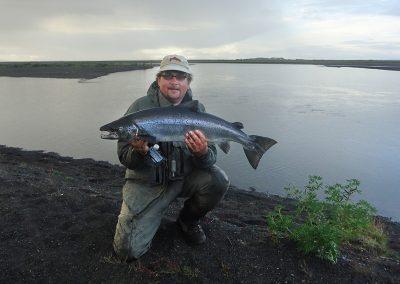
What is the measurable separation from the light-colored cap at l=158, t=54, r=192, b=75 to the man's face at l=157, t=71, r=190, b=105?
72 millimetres

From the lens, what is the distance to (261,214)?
8578mm

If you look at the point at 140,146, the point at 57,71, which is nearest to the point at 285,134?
the point at 140,146

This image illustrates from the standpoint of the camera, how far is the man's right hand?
15.4ft

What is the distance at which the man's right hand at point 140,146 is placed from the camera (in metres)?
4.69

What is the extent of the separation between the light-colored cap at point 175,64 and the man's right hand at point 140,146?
3.27 ft

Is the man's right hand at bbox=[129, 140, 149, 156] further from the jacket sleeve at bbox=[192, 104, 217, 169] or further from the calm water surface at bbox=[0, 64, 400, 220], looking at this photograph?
the calm water surface at bbox=[0, 64, 400, 220]

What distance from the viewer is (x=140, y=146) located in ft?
15.4

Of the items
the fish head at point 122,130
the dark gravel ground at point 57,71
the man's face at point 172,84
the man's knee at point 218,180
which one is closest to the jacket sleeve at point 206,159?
the man's knee at point 218,180

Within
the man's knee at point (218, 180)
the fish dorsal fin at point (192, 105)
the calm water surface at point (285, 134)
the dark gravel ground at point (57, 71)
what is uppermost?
the fish dorsal fin at point (192, 105)

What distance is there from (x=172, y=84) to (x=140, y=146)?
0.95 m

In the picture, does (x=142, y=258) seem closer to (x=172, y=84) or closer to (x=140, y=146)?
(x=140, y=146)

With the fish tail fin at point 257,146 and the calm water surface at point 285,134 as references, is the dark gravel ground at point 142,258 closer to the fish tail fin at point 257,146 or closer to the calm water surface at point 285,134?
the fish tail fin at point 257,146

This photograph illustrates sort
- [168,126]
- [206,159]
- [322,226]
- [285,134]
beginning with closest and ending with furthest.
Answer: [168,126], [322,226], [206,159], [285,134]

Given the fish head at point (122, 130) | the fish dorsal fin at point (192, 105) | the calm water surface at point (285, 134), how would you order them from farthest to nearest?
1. the calm water surface at point (285, 134)
2. the fish dorsal fin at point (192, 105)
3. the fish head at point (122, 130)
